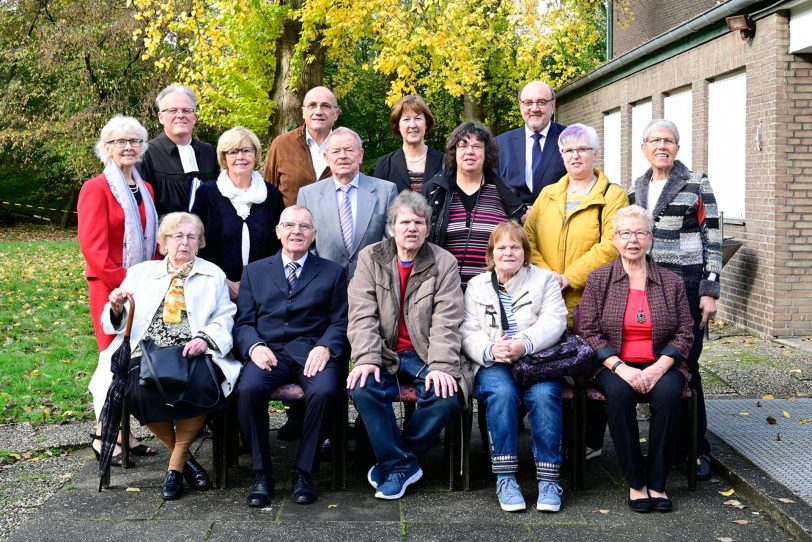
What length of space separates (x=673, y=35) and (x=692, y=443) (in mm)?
8612

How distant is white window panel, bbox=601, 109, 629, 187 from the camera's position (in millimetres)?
17000

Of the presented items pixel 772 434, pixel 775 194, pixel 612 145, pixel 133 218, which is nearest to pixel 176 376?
pixel 133 218

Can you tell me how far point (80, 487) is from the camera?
5.18 metres

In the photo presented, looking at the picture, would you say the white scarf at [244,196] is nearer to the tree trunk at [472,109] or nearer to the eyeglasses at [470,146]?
the eyeglasses at [470,146]

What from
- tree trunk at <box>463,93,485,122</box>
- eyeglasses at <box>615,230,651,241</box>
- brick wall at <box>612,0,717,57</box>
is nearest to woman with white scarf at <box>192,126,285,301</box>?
eyeglasses at <box>615,230,651,241</box>

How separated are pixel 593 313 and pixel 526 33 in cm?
1597

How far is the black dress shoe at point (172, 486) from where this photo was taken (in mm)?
4992

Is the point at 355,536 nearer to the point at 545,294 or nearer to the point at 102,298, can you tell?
the point at 545,294

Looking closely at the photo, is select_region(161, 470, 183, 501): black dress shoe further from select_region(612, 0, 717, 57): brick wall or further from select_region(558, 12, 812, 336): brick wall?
select_region(612, 0, 717, 57): brick wall

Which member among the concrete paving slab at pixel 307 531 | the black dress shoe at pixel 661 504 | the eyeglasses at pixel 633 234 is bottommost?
the black dress shoe at pixel 661 504

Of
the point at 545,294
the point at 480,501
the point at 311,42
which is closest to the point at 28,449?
the point at 480,501

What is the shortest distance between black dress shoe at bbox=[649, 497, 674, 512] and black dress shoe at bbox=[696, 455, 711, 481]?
1.71 feet

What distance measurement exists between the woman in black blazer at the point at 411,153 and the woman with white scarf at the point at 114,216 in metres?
1.58

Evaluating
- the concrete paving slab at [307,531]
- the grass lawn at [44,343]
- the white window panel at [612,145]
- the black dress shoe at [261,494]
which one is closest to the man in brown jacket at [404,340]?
the concrete paving slab at [307,531]
